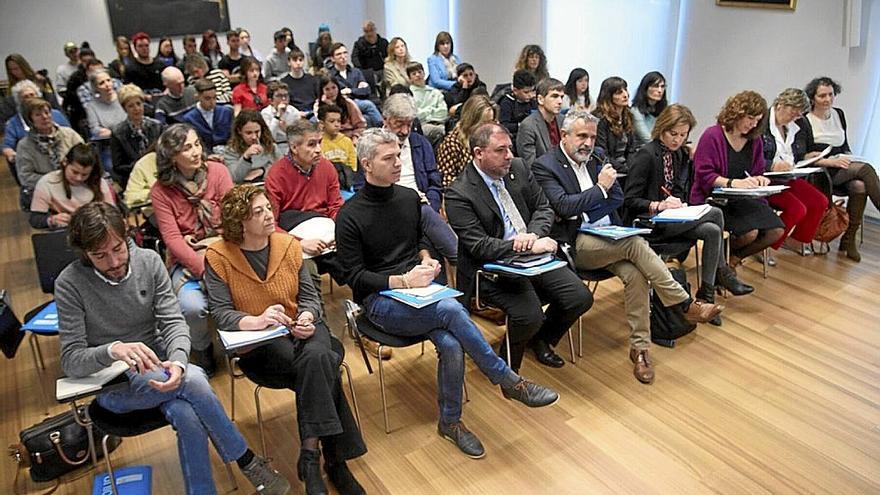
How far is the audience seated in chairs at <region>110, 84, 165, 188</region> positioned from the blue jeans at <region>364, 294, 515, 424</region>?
2.86 m

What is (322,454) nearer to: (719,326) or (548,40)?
(719,326)

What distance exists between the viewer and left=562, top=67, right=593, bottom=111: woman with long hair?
5.48 metres

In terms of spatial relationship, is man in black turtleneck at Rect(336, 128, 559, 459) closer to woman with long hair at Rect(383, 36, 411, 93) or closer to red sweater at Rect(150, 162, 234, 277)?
red sweater at Rect(150, 162, 234, 277)

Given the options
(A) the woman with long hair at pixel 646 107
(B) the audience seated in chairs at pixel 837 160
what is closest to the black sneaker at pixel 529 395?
(A) the woman with long hair at pixel 646 107

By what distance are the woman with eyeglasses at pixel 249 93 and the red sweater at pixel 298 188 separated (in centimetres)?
285

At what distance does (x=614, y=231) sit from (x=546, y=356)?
2.53 feet

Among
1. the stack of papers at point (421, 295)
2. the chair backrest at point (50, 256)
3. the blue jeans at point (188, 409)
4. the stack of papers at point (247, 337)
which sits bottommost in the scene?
the blue jeans at point (188, 409)

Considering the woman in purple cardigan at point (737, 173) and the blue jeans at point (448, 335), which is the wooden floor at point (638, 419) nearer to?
the blue jeans at point (448, 335)

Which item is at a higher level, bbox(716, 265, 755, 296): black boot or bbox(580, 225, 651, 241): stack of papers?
bbox(580, 225, 651, 241): stack of papers

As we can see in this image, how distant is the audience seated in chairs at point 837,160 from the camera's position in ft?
15.0

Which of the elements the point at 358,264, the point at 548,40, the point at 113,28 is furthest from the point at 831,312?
the point at 113,28

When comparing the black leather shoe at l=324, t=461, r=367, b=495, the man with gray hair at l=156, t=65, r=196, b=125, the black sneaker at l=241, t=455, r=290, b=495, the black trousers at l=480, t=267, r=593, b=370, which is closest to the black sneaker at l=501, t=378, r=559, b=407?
the black trousers at l=480, t=267, r=593, b=370

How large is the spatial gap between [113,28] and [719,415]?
1078 centimetres

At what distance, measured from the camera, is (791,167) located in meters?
4.32
